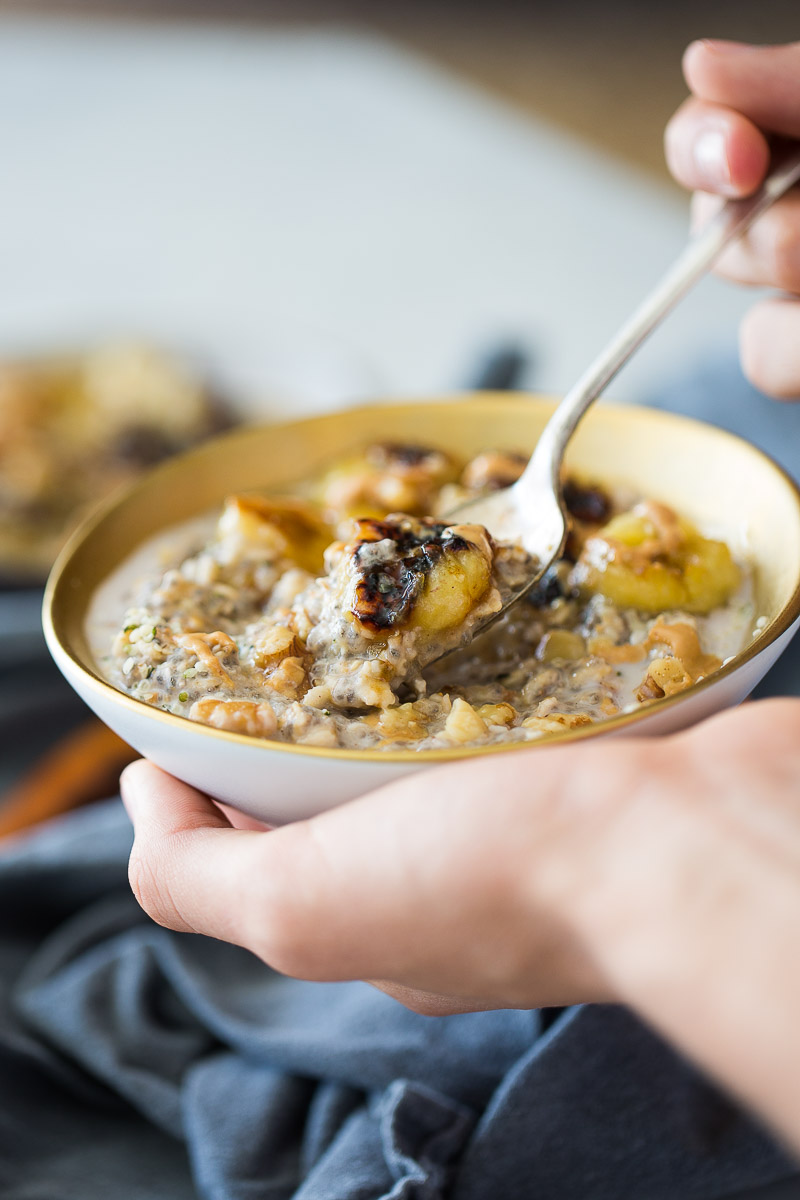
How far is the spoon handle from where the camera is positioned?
80cm

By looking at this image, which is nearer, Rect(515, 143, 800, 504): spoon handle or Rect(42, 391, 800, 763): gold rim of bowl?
Rect(42, 391, 800, 763): gold rim of bowl

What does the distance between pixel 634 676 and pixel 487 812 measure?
0.20m

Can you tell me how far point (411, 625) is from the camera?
25.3 inches

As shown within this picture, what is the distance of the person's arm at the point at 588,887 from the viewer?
1.53 feet

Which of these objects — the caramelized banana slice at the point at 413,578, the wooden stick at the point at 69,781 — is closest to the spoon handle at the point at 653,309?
the caramelized banana slice at the point at 413,578

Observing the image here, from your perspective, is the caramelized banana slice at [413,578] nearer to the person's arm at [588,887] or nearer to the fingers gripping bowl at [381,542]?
the fingers gripping bowl at [381,542]

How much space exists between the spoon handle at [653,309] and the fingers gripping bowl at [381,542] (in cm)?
8

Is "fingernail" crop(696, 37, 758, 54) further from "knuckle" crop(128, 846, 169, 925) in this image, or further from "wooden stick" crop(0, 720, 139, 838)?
"wooden stick" crop(0, 720, 139, 838)

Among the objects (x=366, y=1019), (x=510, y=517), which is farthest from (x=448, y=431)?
(x=366, y=1019)

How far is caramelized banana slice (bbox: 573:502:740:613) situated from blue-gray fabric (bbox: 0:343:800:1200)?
0.90ft

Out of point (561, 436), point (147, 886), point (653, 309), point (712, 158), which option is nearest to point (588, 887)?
point (147, 886)

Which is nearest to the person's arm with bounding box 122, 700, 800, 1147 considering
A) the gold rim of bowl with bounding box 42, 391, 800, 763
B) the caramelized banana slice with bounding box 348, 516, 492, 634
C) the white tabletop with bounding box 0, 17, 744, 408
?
the gold rim of bowl with bounding box 42, 391, 800, 763

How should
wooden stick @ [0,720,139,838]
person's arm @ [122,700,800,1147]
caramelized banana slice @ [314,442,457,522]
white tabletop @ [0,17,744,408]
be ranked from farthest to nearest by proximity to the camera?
white tabletop @ [0,17,744,408]
wooden stick @ [0,720,139,838]
caramelized banana slice @ [314,442,457,522]
person's arm @ [122,700,800,1147]

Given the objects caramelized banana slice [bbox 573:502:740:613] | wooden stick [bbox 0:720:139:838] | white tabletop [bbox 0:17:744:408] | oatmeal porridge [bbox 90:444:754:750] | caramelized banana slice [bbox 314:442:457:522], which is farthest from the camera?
white tabletop [bbox 0:17:744:408]
